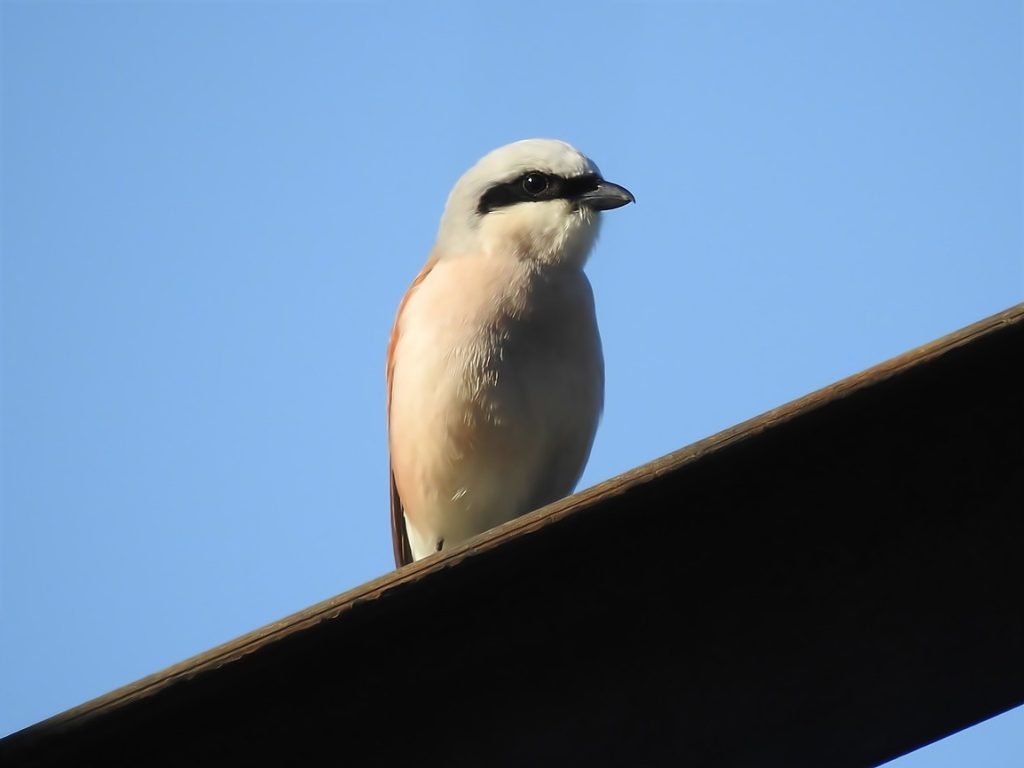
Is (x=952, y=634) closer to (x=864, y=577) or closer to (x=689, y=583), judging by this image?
(x=864, y=577)

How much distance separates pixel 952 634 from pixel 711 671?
40 centimetres

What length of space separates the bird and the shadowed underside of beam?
1960 mm

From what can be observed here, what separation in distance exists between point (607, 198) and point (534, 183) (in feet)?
0.94

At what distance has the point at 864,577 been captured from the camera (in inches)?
83.4

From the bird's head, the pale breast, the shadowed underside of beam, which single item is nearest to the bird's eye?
the bird's head

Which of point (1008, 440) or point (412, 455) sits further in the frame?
point (412, 455)

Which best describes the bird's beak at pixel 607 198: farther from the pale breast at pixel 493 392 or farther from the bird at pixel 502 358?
the pale breast at pixel 493 392

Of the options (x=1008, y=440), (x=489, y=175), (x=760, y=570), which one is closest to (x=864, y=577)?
(x=760, y=570)

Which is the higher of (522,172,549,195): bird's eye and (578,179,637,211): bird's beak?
(522,172,549,195): bird's eye

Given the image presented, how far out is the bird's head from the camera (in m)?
4.60

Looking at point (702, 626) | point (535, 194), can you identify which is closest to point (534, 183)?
point (535, 194)

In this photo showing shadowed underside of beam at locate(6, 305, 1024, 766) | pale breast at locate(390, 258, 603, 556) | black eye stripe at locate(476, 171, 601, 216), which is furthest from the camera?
black eye stripe at locate(476, 171, 601, 216)

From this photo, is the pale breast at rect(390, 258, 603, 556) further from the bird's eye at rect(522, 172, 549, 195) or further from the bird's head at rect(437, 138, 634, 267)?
the bird's eye at rect(522, 172, 549, 195)

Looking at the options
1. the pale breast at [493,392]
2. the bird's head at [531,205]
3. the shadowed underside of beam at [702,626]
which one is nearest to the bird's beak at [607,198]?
the bird's head at [531,205]
